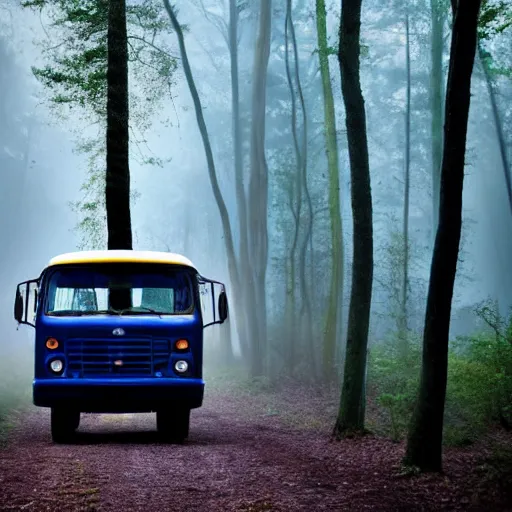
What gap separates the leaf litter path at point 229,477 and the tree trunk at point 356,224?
2.52 feet

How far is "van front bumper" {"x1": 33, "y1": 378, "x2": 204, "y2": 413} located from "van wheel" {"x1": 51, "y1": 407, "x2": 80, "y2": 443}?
61cm

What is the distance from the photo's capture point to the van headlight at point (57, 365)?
440 inches

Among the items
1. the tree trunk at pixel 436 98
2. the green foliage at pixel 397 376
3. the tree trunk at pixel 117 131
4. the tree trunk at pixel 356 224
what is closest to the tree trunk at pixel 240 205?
the tree trunk at pixel 436 98

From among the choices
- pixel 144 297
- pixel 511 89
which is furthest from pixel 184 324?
pixel 511 89

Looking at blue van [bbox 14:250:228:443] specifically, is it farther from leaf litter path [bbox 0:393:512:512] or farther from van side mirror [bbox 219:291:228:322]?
leaf litter path [bbox 0:393:512:512]

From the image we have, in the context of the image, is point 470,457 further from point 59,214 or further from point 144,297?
point 59,214

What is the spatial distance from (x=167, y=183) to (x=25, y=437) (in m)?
47.8

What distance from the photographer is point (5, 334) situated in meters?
53.8

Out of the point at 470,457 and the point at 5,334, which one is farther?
the point at 5,334

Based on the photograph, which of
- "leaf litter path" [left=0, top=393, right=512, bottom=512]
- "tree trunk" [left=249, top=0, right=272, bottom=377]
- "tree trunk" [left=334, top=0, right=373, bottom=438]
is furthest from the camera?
"tree trunk" [left=249, top=0, right=272, bottom=377]

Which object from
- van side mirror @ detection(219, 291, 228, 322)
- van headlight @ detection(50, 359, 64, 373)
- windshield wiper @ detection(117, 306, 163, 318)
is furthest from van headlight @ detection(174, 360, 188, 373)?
van headlight @ detection(50, 359, 64, 373)

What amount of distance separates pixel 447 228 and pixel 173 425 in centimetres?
522

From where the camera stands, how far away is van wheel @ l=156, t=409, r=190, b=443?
39.9 feet

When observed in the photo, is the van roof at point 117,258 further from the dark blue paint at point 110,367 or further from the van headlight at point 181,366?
the van headlight at point 181,366
